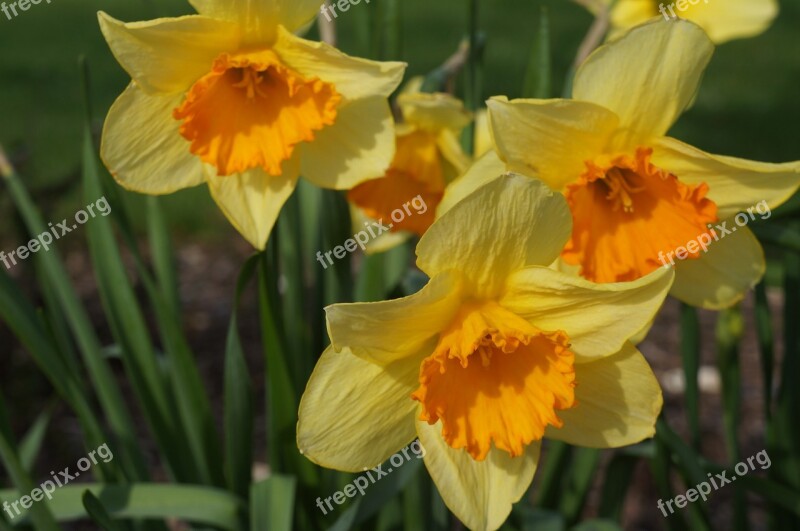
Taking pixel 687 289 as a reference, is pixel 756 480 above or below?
below

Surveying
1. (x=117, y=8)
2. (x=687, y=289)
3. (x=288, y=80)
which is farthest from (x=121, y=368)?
(x=117, y=8)

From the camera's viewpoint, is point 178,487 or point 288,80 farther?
point 178,487

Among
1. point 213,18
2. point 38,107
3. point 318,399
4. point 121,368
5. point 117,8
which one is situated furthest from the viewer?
point 117,8

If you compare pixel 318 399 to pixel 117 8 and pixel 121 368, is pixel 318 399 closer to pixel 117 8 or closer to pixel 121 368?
pixel 121 368

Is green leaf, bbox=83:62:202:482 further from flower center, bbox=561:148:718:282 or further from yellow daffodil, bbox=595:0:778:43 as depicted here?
yellow daffodil, bbox=595:0:778:43

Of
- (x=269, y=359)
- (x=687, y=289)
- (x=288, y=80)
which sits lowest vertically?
(x=269, y=359)

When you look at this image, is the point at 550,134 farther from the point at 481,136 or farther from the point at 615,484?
the point at 615,484

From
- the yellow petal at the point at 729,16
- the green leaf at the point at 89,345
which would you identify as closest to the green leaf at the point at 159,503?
the green leaf at the point at 89,345
